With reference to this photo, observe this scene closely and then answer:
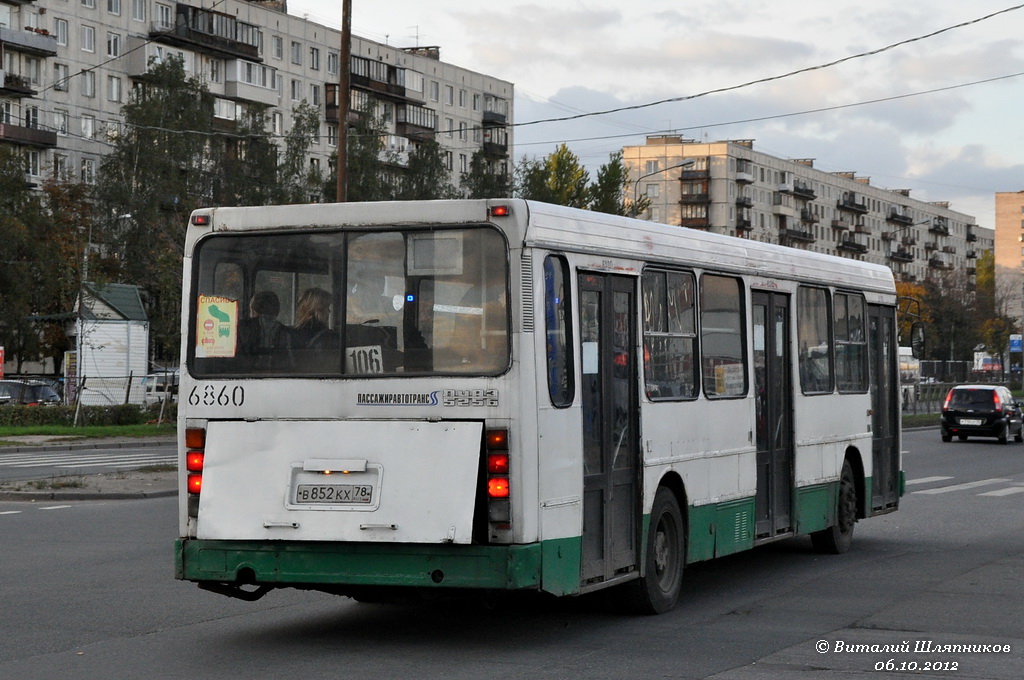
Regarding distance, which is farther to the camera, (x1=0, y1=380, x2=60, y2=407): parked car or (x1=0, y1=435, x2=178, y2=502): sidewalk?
(x1=0, y1=380, x2=60, y2=407): parked car

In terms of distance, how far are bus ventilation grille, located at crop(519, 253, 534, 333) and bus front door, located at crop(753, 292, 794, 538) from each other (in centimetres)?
376

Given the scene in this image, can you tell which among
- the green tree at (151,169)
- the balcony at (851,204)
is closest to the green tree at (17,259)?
the green tree at (151,169)

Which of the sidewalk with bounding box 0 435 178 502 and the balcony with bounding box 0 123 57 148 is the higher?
the balcony with bounding box 0 123 57 148

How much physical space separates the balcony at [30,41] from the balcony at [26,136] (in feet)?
12.3

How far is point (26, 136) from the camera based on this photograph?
7800 centimetres

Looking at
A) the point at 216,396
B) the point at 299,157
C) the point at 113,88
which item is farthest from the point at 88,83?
the point at 216,396

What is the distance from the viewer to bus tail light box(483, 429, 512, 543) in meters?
8.57

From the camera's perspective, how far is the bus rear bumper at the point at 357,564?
8.51 meters

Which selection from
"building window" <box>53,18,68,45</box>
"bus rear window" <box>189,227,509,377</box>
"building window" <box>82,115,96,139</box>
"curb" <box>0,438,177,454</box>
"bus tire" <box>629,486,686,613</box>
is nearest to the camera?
"bus rear window" <box>189,227,509,377</box>

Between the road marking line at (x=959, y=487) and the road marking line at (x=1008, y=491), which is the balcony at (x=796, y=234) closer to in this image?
the road marking line at (x=959, y=487)

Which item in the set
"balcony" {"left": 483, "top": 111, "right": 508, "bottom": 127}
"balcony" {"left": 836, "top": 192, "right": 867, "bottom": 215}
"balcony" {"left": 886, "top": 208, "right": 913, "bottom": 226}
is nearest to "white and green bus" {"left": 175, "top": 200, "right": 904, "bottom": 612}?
"balcony" {"left": 483, "top": 111, "right": 508, "bottom": 127}

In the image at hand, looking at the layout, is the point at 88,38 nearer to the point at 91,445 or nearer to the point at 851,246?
the point at 91,445

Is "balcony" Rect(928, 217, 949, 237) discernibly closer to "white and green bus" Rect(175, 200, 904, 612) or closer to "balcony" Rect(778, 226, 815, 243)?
"balcony" Rect(778, 226, 815, 243)

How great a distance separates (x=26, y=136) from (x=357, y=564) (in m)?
73.9
